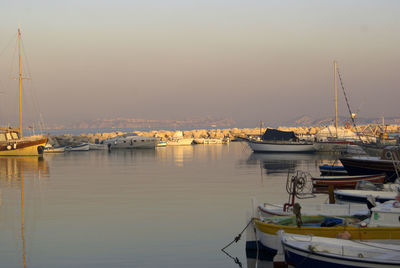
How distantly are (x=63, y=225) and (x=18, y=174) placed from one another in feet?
66.5

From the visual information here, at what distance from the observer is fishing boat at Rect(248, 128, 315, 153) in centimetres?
6181

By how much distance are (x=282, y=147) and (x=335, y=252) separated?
5252 centimetres

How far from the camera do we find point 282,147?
6234 cm

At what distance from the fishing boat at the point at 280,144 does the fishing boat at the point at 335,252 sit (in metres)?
51.3

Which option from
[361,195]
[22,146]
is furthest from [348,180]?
[22,146]

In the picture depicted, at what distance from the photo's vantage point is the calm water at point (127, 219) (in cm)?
1275

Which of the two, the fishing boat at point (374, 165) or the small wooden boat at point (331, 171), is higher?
the fishing boat at point (374, 165)

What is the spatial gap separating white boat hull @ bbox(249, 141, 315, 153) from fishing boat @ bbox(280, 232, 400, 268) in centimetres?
5123

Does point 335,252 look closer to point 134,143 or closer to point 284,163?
point 284,163

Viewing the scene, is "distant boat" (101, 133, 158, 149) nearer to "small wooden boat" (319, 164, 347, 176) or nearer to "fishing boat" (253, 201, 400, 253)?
"small wooden boat" (319, 164, 347, 176)

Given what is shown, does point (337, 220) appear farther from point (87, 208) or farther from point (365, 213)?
point (87, 208)

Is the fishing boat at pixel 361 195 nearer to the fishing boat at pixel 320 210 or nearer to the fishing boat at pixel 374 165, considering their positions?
the fishing boat at pixel 320 210

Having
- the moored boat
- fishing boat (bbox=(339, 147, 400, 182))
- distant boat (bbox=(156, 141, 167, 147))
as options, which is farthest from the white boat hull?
fishing boat (bbox=(339, 147, 400, 182))

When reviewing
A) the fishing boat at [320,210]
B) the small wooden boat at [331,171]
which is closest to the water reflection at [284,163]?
the small wooden boat at [331,171]
